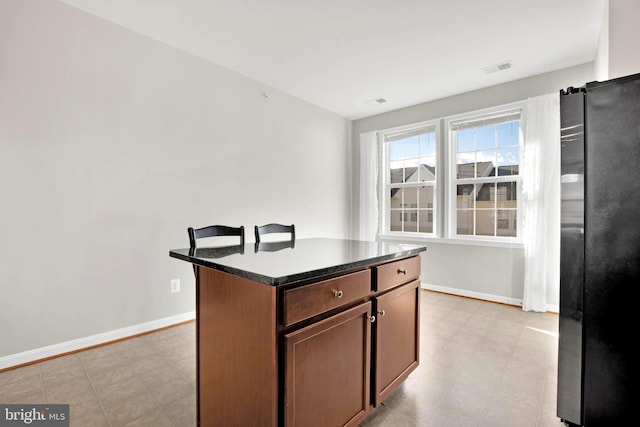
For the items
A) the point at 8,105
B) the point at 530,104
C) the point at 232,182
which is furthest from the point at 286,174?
the point at 530,104

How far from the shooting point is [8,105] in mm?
2141

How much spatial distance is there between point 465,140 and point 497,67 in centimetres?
98

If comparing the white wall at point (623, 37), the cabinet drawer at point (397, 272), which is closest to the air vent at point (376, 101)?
the white wall at point (623, 37)

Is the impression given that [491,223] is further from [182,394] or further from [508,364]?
[182,394]

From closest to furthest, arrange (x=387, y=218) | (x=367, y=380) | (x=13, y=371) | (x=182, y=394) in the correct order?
1. (x=367, y=380)
2. (x=182, y=394)
3. (x=13, y=371)
4. (x=387, y=218)

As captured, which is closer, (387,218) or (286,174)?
(286,174)

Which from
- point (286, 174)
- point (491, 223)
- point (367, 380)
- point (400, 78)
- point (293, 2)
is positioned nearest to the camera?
point (367, 380)

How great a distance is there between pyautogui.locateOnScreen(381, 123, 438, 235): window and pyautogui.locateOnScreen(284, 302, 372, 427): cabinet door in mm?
3266

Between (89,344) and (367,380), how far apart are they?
236cm

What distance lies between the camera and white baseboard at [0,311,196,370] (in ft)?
7.12

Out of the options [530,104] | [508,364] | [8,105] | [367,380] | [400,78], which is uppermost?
[400,78]

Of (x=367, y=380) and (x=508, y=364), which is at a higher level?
(x=367, y=380)

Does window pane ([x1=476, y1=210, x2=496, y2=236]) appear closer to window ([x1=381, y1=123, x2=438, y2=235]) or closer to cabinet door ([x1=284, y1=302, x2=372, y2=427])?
window ([x1=381, y1=123, x2=438, y2=235])

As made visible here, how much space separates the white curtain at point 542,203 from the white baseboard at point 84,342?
3.76 metres
